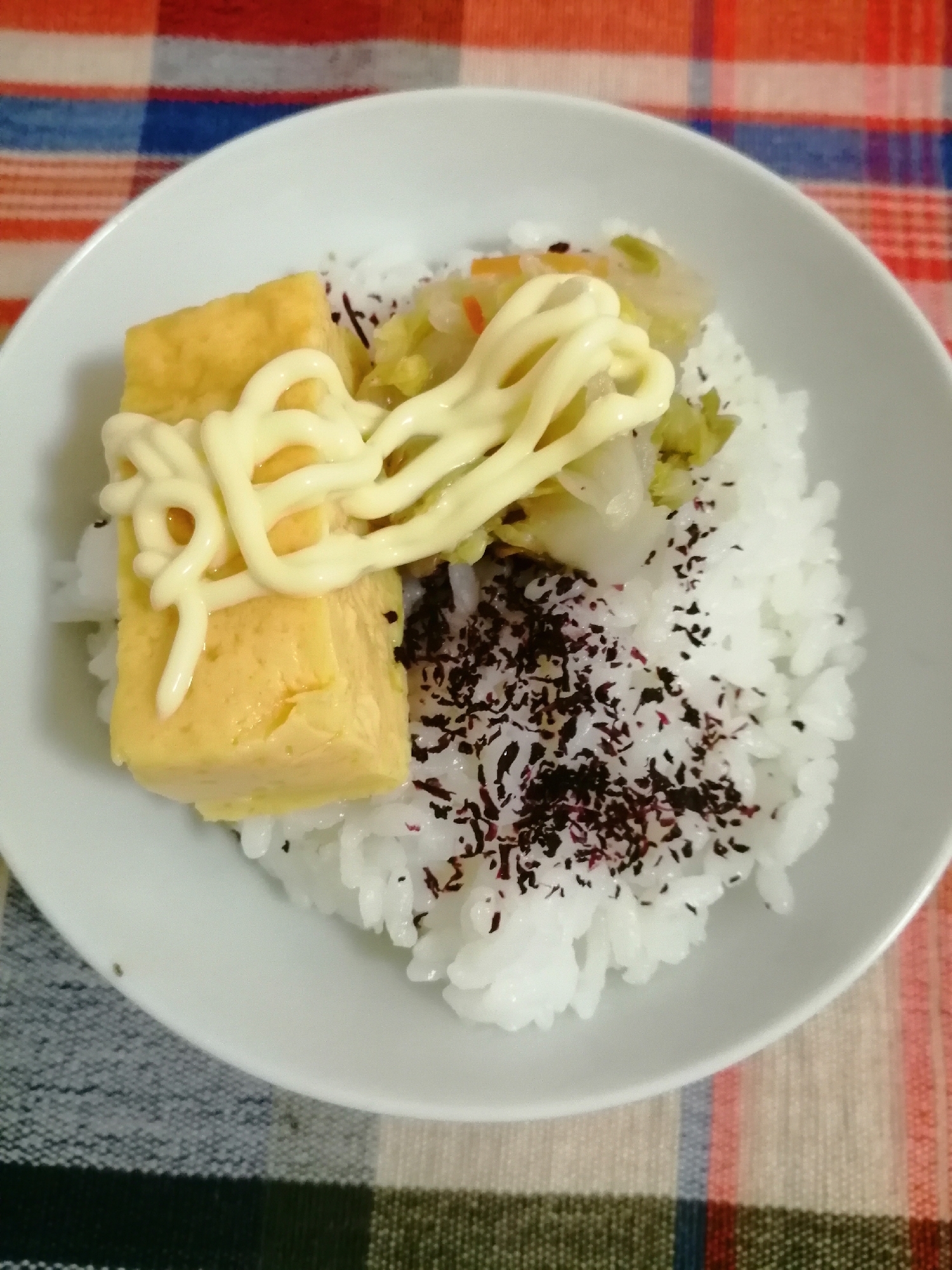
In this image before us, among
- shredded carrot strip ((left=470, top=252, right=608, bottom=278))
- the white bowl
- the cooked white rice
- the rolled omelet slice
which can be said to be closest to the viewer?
the rolled omelet slice

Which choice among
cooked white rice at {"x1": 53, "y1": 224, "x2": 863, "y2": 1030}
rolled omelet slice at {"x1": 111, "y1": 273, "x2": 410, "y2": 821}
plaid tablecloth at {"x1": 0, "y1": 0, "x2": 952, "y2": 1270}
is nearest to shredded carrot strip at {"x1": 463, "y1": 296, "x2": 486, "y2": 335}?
rolled omelet slice at {"x1": 111, "y1": 273, "x2": 410, "y2": 821}

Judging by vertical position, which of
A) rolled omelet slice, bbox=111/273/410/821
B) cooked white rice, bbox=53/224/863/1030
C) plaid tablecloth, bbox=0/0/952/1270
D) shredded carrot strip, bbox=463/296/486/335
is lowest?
plaid tablecloth, bbox=0/0/952/1270

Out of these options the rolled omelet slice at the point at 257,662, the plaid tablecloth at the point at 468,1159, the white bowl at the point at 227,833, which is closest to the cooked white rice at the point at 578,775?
the white bowl at the point at 227,833

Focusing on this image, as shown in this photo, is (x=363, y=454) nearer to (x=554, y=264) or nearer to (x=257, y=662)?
(x=257, y=662)

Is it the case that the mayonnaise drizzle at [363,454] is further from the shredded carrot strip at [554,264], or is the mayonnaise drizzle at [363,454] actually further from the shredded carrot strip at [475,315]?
the shredded carrot strip at [554,264]

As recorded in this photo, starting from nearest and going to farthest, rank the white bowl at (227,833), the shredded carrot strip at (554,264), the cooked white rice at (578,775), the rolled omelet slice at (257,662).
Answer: the rolled omelet slice at (257,662) → the white bowl at (227,833) → the cooked white rice at (578,775) → the shredded carrot strip at (554,264)

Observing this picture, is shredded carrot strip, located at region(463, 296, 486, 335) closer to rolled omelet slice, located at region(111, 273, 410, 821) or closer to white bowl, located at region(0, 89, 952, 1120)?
rolled omelet slice, located at region(111, 273, 410, 821)
